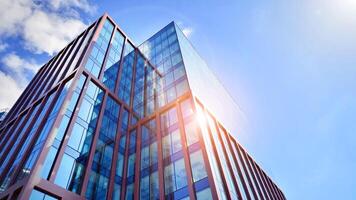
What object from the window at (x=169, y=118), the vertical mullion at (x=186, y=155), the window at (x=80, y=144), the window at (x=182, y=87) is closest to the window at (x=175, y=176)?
the vertical mullion at (x=186, y=155)

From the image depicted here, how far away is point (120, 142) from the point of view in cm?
2972

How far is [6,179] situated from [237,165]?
25169mm

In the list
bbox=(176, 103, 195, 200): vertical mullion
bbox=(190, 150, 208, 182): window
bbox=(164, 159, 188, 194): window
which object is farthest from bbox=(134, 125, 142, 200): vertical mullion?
bbox=(190, 150, 208, 182): window

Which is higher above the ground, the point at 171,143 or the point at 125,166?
the point at 171,143

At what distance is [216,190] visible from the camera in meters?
19.0

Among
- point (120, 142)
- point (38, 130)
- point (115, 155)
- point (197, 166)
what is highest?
point (120, 142)

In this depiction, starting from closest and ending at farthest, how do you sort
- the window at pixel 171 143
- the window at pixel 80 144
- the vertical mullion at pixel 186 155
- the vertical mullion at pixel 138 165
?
the vertical mullion at pixel 186 155 → the window at pixel 80 144 → the vertical mullion at pixel 138 165 → the window at pixel 171 143

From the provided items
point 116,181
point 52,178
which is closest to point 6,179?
point 52,178

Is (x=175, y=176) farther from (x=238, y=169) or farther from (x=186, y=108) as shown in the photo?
(x=238, y=169)

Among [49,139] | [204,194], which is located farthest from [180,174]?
[49,139]

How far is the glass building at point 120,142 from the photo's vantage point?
20625 mm

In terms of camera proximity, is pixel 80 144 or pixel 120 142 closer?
pixel 80 144

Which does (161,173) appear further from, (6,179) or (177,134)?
(6,179)

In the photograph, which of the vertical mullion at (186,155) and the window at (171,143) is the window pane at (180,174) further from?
the window at (171,143)
